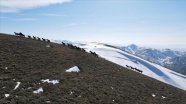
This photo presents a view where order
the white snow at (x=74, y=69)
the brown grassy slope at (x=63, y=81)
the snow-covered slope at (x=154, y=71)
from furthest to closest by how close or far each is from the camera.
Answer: the snow-covered slope at (x=154, y=71), the white snow at (x=74, y=69), the brown grassy slope at (x=63, y=81)

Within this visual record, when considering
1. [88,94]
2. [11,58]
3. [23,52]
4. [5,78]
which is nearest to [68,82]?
[88,94]

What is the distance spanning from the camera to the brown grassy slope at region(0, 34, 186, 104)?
98.2 ft

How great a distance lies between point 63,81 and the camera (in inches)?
1425

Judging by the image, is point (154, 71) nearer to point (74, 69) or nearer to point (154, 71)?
point (154, 71)

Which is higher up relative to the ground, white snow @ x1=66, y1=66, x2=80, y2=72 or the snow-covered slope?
white snow @ x1=66, y1=66, x2=80, y2=72

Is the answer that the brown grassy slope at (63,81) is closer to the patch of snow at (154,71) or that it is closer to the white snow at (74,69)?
the white snow at (74,69)

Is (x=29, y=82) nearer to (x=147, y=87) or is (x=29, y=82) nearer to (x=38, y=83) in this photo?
(x=38, y=83)

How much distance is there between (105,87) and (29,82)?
13689mm

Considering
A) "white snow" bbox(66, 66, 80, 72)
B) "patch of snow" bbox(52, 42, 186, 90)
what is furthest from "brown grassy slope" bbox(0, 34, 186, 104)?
"patch of snow" bbox(52, 42, 186, 90)

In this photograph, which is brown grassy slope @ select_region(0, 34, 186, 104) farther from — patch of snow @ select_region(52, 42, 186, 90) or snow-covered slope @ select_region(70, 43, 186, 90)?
snow-covered slope @ select_region(70, 43, 186, 90)

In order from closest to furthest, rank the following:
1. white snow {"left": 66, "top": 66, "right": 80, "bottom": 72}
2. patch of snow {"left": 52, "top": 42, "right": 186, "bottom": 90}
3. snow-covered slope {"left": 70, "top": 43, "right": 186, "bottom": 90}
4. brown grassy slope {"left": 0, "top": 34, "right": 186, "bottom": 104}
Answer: brown grassy slope {"left": 0, "top": 34, "right": 186, "bottom": 104} → white snow {"left": 66, "top": 66, "right": 80, "bottom": 72} → patch of snow {"left": 52, "top": 42, "right": 186, "bottom": 90} → snow-covered slope {"left": 70, "top": 43, "right": 186, "bottom": 90}

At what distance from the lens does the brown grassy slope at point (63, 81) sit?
2994 centimetres

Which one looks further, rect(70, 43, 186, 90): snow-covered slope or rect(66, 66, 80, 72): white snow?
rect(70, 43, 186, 90): snow-covered slope

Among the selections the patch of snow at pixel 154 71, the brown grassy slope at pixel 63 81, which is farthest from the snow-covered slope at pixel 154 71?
the brown grassy slope at pixel 63 81
